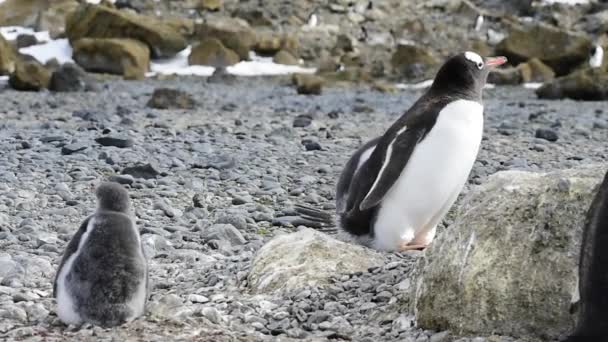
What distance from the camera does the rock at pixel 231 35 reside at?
20203 mm

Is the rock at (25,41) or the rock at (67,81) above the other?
the rock at (67,81)

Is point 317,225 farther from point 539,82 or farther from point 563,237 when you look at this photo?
point 539,82

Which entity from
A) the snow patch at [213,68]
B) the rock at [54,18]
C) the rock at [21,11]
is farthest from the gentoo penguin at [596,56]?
the rock at [21,11]

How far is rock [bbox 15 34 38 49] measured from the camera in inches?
797

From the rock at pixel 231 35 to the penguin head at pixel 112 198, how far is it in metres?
16.3

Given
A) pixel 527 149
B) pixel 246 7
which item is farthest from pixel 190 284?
pixel 246 7

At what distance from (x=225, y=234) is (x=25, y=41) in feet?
52.7

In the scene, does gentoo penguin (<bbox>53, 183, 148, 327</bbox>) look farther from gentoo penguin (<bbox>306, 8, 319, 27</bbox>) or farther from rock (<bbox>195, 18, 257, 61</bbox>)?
gentoo penguin (<bbox>306, 8, 319, 27</bbox>)

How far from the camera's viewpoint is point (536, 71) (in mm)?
18656

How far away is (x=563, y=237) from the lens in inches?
135

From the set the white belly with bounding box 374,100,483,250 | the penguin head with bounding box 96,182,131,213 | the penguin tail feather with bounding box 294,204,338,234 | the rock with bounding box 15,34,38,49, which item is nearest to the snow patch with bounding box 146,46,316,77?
the rock with bounding box 15,34,38,49

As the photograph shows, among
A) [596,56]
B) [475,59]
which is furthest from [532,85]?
[475,59]

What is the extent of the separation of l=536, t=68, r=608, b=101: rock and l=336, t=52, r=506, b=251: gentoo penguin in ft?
32.9

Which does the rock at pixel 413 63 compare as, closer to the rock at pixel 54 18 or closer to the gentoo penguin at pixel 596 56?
the gentoo penguin at pixel 596 56
